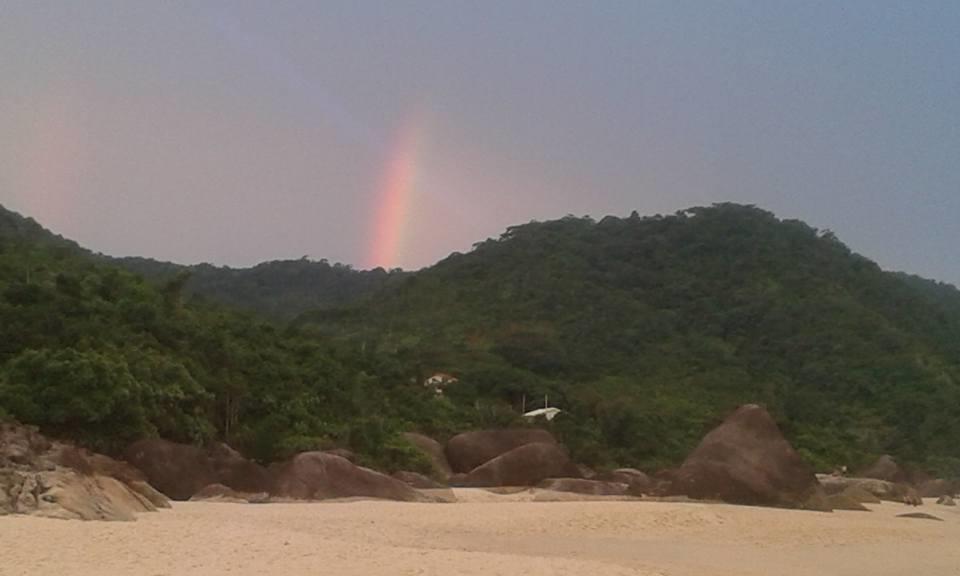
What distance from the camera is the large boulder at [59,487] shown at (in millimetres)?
11961

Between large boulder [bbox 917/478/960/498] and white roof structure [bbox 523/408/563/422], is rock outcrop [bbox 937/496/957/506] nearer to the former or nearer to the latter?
large boulder [bbox 917/478/960/498]

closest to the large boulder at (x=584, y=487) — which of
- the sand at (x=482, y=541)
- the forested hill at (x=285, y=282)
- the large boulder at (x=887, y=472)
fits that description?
the sand at (x=482, y=541)

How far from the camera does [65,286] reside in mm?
26188

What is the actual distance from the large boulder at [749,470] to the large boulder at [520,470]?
14.1 feet

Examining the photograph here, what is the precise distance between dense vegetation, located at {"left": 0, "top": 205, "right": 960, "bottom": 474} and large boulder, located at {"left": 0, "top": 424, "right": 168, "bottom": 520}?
4.97m

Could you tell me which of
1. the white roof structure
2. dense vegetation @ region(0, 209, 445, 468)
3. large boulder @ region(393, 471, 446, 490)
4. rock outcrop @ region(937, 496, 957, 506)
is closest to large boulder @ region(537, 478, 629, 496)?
large boulder @ region(393, 471, 446, 490)

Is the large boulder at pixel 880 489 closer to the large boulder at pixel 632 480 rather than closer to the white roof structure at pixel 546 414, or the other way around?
the large boulder at pixel 632 480

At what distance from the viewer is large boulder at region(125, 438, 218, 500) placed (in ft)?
60.7

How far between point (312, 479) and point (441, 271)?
51.8 m

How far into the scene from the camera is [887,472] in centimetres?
3566

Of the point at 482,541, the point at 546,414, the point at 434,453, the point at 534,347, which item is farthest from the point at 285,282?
the point at 482,541

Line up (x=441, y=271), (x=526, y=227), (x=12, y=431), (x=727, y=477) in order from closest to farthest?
1. (x=12, y=431)
2. (x=727, y=477)
3. (x=441, y=271)
4. (x=526, y=227)

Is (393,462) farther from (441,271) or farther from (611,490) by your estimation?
(441,271)

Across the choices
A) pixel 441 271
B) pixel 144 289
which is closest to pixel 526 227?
pixel 441 271
